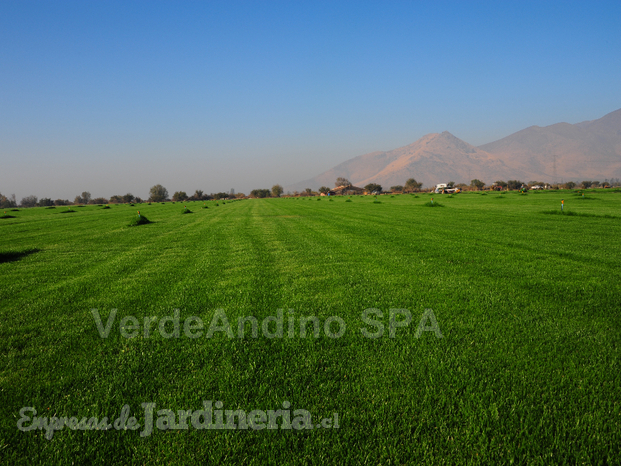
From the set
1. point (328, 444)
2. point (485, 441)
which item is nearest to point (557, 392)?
point (485, 441)

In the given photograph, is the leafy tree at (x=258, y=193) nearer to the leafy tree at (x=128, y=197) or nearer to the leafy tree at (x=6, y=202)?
the leafy tree at (x=128, y=197)

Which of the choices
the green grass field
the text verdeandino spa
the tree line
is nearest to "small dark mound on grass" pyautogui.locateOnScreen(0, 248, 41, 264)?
the green grass field

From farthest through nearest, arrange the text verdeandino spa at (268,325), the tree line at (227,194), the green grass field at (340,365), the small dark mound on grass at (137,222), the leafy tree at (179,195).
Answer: the leafy tree at (179,195), the tree line at (227,194), the small dark mound on grass at (137,222), the text verdeandino spa at (268,325), the green grass field at (340,365)

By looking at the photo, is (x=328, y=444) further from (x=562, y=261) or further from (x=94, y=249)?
(x=94, y=249)

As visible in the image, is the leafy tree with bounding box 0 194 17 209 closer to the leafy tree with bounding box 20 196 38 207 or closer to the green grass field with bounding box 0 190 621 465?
the leafy tree with bounding box 20 196 38 207

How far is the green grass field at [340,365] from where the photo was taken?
2.38 meters

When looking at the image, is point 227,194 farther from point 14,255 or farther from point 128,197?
point 14,255

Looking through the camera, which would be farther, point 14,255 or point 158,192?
point 158,192

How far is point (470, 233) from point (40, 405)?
44.8ft

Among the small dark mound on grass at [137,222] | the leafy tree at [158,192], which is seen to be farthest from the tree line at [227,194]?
the small dark mound on grass at [137,222]

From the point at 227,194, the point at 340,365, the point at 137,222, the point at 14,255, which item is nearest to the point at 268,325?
the point at 340,365

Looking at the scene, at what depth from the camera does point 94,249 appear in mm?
11055

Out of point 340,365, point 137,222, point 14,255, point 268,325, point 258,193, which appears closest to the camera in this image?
point 340,365

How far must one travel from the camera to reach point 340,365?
11.1 ft
